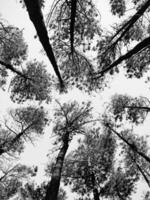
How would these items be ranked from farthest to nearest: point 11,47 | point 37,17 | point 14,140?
point 14,140, point 11,47, point 37,17

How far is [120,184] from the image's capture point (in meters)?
13.5

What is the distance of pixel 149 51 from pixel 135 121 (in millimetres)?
4739

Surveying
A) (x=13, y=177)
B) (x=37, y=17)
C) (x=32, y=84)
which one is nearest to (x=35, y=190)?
(x=13, y=177)

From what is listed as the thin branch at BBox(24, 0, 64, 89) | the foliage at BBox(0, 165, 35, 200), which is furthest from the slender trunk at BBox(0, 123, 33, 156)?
the thin branch at BBox(24, 0, 64, 89)

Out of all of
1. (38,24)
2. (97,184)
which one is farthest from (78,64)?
(97,184)

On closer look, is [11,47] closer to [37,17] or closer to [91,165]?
[37,17]

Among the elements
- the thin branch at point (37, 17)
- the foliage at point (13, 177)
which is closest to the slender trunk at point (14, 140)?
the foliage at point (13, 177)

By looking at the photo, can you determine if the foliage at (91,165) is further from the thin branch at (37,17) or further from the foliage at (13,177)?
the thin branch at (37,17)

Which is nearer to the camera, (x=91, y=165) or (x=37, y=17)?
(x=37, y=17)

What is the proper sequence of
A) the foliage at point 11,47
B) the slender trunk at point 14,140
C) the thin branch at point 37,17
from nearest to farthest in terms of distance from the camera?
the thin branch at point 37,17 → the foliage at point 11,47 → the slender trunk at point 14,140

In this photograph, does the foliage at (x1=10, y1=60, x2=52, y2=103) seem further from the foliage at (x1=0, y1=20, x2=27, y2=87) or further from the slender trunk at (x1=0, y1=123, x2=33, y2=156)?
the slender trunk at (x1=0, y1=123, x2=33, y2=156)

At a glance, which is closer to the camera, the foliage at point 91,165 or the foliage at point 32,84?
the foliage at point 32,84

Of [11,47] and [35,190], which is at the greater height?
[11,47]

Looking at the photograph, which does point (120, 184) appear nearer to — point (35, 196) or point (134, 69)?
point (35, 196)
